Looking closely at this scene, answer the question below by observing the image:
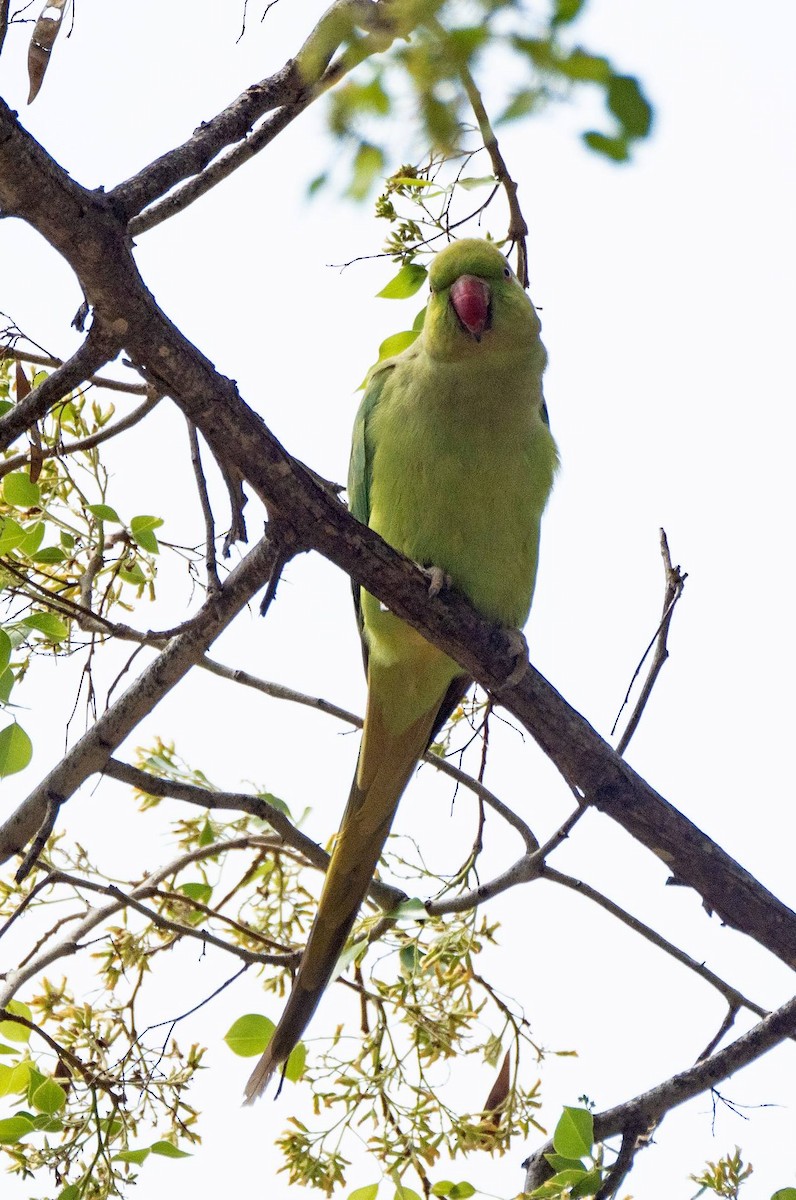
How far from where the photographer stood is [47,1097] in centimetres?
219

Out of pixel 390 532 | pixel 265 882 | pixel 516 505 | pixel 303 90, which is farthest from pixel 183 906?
pixel 303 90

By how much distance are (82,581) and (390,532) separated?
0.77 meters

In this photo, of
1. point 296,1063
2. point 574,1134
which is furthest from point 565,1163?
point 296,1063

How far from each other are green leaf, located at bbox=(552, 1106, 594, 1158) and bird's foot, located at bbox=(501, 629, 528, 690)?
0.86 m

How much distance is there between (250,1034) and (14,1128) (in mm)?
567

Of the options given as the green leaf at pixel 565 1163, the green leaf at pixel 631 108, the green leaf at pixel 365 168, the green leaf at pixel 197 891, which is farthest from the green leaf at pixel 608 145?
the green leaf at pixel 197 891

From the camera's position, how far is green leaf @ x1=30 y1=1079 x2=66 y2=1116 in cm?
218

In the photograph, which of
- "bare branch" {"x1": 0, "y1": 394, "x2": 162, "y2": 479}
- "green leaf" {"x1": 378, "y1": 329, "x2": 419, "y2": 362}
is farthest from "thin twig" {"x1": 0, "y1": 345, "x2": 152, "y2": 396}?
"green leaf" {"x1": 378, "y1": 329, "x2": 419, "y2": 362}

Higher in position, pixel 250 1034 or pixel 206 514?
pixel 206 514

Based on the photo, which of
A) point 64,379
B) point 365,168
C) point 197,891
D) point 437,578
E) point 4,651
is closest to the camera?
point 365,168

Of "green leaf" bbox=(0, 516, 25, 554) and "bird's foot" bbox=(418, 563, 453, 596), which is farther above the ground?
"bird's foot" bbox=(418, 563, 453, 596)

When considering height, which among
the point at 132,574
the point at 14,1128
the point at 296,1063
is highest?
the point at 132,574

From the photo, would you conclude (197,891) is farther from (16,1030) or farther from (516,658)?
(516,658)

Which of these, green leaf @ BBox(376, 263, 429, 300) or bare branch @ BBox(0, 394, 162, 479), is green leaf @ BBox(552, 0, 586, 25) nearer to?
bare branch @ BBox(0, 394, 162, 479)
